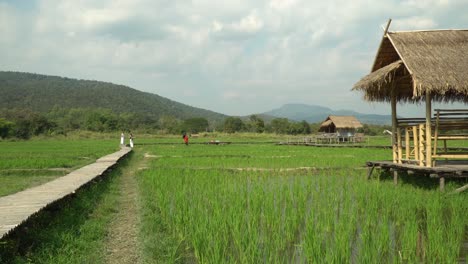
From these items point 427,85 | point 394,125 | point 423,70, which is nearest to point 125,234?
point 427,85

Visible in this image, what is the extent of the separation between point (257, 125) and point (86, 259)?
6395 centimetres

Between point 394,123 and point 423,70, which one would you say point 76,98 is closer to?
point 394,123

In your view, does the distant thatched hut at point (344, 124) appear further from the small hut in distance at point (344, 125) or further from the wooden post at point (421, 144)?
the wooden post at point (421, 144)

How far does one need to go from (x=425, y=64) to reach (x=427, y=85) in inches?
29.6

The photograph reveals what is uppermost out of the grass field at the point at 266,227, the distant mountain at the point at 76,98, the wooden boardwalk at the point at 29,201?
the distant mountain at the point at 76,98

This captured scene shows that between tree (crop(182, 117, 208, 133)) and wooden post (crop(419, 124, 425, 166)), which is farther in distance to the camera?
tree (crop(182, 117, 208, 133))

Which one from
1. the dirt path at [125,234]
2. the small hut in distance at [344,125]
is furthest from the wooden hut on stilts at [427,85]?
the small hut in distance at [344,125]

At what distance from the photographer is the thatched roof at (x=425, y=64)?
23.1 ft

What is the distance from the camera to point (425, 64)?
7.41 metres

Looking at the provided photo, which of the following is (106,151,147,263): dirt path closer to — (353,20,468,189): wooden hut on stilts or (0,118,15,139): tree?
(353,20,468,189): wooden hut on stilts

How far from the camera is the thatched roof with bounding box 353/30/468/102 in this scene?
7.03 m

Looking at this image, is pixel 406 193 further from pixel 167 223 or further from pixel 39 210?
pixel 39 210

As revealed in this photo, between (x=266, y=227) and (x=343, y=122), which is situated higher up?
(x=343, y=122)

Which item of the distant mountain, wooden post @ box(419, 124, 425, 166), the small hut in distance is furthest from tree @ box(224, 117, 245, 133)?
wooden post @ box(419, 124, 425, 166)
